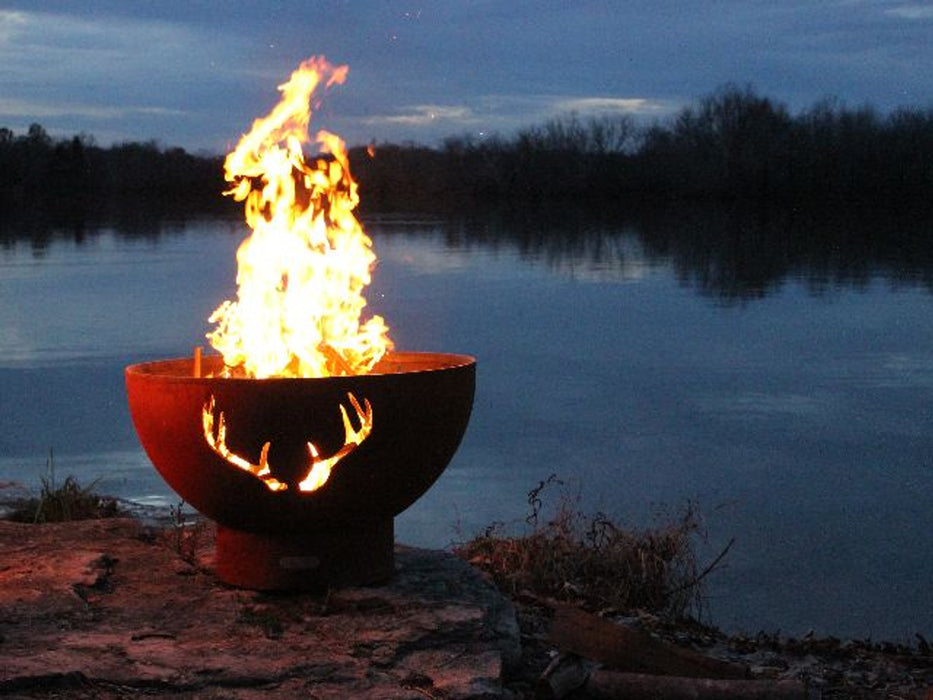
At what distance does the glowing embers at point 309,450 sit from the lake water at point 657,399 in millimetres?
2511

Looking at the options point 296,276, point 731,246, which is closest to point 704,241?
point 731,246

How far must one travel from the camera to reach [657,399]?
42.1 ft

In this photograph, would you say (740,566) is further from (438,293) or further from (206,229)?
(206,229)

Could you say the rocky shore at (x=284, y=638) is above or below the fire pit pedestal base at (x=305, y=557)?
below

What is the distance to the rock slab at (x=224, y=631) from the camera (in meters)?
4.30

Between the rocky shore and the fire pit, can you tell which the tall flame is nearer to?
the fire pit

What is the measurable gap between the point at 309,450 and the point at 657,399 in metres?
8.37

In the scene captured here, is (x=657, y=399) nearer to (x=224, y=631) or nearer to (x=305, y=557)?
(x=305, y=557)

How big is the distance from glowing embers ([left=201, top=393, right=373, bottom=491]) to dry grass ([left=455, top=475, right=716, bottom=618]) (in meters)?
1.62

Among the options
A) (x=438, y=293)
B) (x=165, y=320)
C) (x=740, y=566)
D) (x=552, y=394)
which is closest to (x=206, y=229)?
(x=438, y=293)

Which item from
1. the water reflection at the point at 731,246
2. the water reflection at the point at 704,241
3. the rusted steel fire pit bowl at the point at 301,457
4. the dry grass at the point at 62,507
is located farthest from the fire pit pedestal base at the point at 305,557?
the water reflection at the point at 731,246

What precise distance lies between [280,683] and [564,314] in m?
16.7

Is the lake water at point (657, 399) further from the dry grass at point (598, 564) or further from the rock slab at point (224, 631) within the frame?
the rock slab at point (224, 631)

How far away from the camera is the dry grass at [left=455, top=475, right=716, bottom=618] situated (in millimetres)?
6320
